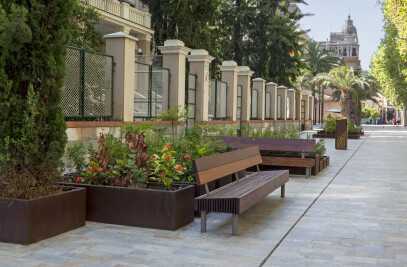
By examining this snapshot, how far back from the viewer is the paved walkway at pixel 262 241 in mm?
4930

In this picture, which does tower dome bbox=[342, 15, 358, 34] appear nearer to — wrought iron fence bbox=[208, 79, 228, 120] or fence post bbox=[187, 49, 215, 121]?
wrought iron fence bbox=[208, 79, 228, 120]

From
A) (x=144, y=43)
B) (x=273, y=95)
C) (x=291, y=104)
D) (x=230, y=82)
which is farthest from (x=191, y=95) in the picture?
(x=291, y=104)

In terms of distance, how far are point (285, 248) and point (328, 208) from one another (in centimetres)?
255

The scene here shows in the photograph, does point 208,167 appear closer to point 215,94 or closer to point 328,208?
point 328,208

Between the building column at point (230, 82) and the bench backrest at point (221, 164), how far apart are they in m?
12.3

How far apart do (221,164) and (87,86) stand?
457cm

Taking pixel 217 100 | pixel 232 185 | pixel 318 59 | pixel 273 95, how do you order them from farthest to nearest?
pixel 318 59, pixel 273 95, pixel 217 100, pixel 232 185

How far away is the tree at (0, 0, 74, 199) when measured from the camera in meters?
5.45

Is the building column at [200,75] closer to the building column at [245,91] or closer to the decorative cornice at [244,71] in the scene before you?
the decorative cornice at [244,71]

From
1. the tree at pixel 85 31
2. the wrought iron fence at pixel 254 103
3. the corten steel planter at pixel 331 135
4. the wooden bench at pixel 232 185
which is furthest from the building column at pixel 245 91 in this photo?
the wooden bench at pixel 232 185

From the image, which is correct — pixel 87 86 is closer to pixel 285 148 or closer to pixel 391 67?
pixel 285 148

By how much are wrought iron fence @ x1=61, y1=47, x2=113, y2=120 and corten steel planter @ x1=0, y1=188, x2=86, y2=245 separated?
166 inches

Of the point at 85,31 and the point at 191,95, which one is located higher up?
the point at 85,31

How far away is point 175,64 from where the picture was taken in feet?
47.7
